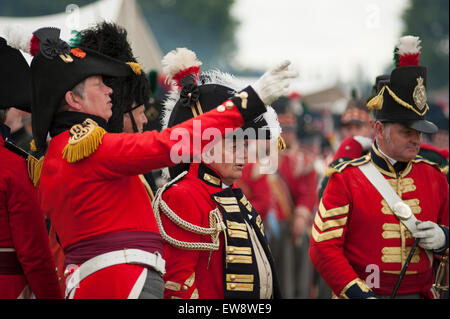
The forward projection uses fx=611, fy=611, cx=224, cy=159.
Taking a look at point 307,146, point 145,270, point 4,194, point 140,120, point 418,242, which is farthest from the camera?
point 307,146

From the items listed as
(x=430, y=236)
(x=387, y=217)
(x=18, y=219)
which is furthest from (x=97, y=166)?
(x=430, y=236)

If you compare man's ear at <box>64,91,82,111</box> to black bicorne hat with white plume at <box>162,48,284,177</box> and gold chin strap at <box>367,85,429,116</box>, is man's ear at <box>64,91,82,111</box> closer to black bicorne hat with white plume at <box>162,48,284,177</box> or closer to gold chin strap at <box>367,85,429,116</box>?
black bicorne hat with white plume at <box>162,48,284,177</box>

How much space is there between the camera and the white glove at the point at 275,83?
2.55 meters

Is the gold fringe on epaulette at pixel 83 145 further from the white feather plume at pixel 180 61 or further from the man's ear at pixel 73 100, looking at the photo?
the white feather plume at pixel 180 61

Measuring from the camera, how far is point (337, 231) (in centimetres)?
411

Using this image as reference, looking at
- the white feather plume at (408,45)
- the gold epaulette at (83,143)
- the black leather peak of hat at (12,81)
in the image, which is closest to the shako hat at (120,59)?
the gold epaulette at (83,143)

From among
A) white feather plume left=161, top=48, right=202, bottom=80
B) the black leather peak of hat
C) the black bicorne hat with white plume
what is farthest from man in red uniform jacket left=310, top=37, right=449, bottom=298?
the black leather peak of hat

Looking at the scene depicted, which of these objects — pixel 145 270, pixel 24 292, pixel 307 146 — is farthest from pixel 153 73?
pixel 307 146

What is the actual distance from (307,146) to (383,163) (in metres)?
8.98

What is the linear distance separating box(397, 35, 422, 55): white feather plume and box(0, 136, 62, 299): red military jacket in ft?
8.38

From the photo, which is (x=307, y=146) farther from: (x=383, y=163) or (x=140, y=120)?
(x=140, y=120)

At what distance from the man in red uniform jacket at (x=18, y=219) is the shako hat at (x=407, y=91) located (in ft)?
7.71

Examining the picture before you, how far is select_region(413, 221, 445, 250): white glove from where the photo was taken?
13.1 feet

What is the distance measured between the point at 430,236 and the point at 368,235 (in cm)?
40
